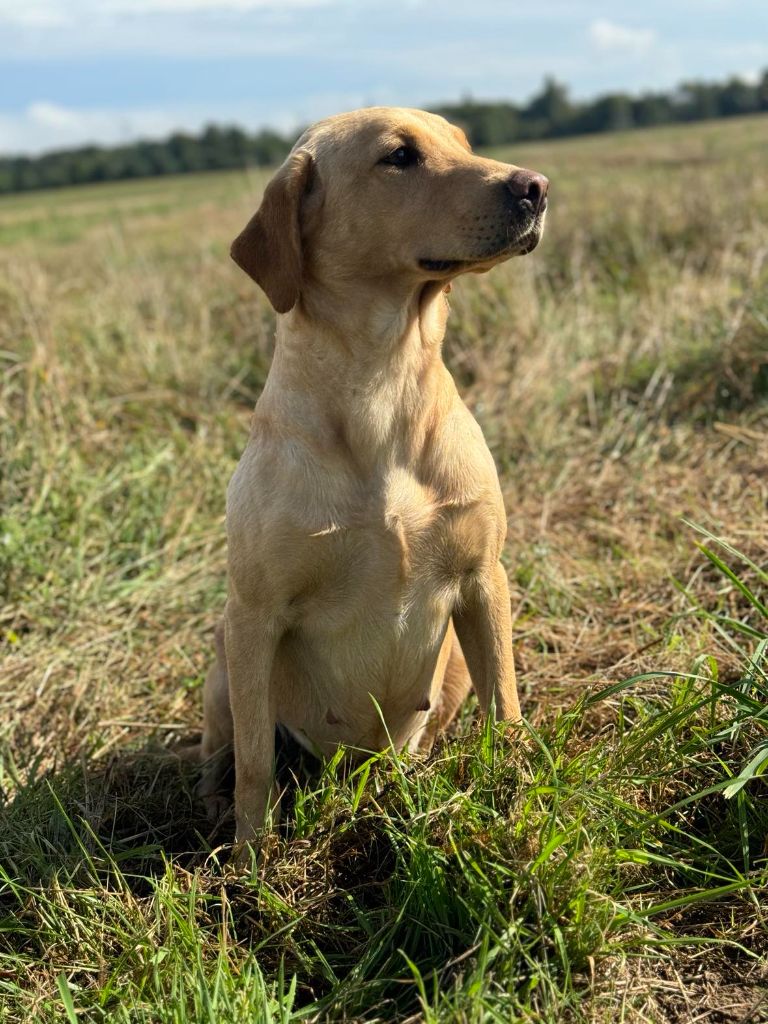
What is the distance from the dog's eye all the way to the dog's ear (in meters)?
0.21

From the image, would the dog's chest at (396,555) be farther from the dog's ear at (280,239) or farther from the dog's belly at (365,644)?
the dog's ear at (280,239)

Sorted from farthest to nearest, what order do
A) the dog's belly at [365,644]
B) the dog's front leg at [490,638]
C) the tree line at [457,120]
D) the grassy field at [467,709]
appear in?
the tree line at [457,120], the dog's front leg at [490,638], the dog's belly at [365,644], the grassy field at [467,709]

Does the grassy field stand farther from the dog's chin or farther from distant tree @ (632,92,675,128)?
distant tree @ (632,92,675,128)

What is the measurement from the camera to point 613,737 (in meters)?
2.50

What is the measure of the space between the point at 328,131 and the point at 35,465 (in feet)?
8.25

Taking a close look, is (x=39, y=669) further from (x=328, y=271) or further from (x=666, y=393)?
(x=666, y=393)

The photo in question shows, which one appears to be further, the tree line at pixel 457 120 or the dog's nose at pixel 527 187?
the tree line at pixel 457 120

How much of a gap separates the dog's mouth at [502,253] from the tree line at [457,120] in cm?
5415

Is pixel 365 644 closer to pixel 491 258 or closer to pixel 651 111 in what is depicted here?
pixel 491 258

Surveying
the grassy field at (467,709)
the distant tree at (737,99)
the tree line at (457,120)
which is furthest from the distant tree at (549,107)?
the grassy field at (467,709)

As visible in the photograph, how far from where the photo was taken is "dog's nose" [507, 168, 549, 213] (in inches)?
87.5

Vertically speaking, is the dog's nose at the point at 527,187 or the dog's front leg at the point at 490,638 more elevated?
the dog's nose at the point at 527,187

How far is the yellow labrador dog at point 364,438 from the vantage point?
2.29 metres

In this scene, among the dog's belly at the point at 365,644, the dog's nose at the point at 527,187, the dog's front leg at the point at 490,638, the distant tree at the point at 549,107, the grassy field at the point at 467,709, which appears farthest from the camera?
the distant tree at the point at 549,107
